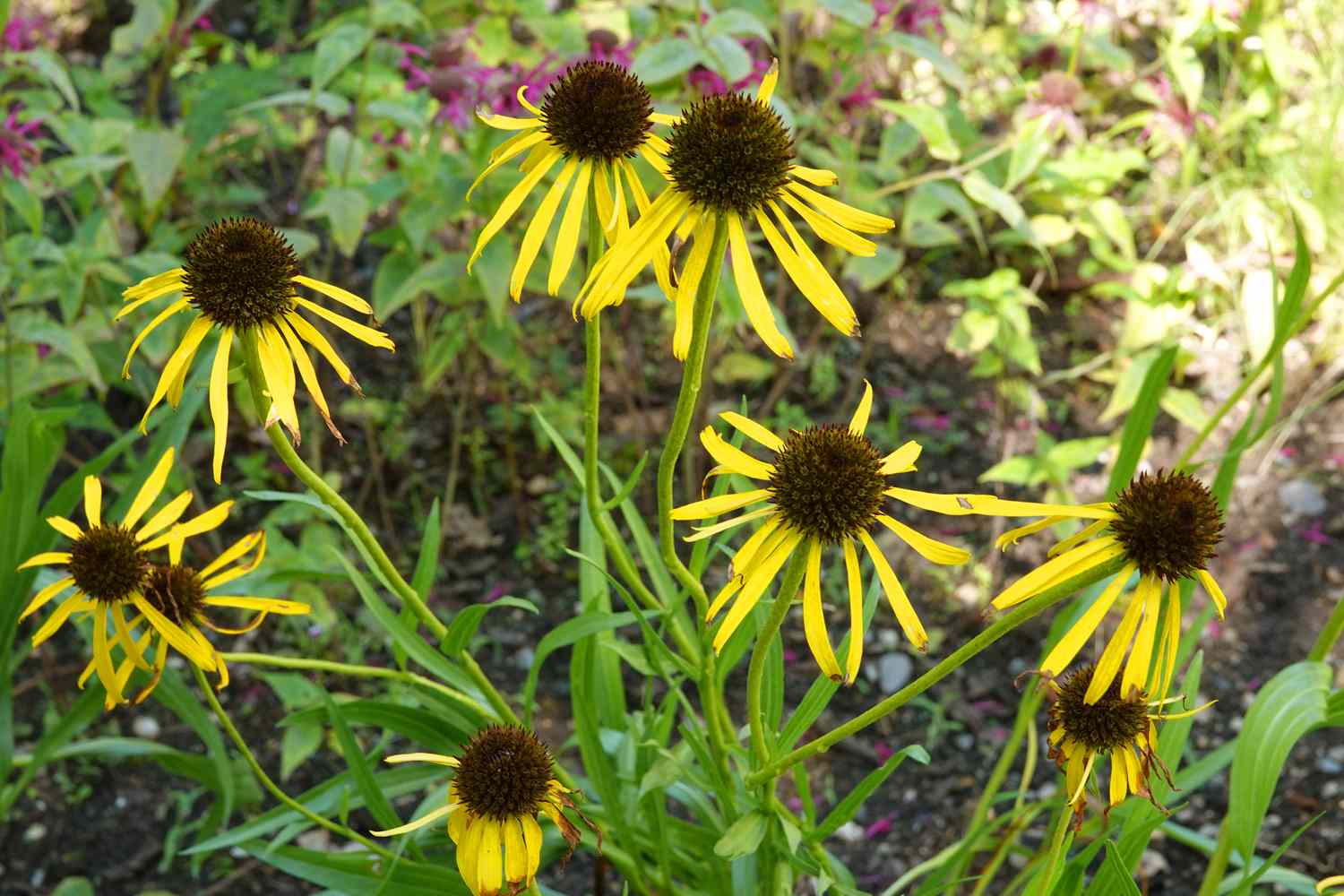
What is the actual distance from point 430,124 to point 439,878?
4.04 feet

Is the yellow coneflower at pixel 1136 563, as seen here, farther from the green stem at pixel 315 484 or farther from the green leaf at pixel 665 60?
the green leaf at pixel 665 60

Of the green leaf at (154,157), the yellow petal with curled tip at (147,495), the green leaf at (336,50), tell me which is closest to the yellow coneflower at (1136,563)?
the yellow petal with curled tip at (147,495)

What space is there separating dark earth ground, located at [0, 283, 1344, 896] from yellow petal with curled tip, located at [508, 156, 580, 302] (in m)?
1.11

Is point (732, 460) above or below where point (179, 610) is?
above

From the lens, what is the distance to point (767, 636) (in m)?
0.99

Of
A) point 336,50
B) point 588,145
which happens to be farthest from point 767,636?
point 336,50

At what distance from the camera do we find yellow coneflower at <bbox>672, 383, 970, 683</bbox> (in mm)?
930

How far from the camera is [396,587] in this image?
1.14m

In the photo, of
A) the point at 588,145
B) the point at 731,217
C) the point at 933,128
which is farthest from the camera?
the point at 933,128

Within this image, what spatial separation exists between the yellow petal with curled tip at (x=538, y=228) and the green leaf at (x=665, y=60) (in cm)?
76

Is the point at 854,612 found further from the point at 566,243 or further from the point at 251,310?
the point at 251,310

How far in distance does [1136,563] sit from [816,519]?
8.8 inches

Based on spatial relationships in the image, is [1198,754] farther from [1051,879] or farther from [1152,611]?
[1152,611]

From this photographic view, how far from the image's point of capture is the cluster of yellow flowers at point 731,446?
3.00 ft
